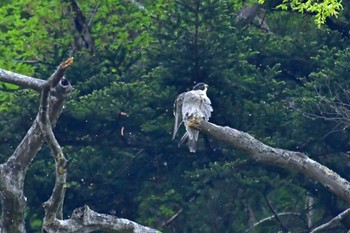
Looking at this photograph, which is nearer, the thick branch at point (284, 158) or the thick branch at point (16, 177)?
the thick branch at point (16, 177)

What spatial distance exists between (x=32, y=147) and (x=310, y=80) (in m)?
8.60

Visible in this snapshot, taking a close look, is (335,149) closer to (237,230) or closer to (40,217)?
(237,230)

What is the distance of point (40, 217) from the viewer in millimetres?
17922

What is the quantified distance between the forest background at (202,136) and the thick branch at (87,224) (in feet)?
20.4

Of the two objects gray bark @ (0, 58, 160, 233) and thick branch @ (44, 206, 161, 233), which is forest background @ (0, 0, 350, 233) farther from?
thick branch @ (44, 206, 161, 233)

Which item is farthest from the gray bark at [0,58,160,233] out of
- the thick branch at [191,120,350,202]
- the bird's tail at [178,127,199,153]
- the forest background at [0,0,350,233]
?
the forest background at [0,0,350,233]

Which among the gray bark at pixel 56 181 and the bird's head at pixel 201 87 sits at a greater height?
the gray bark at pixel 56 181

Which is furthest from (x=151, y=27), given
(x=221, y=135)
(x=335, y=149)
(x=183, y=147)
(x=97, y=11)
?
(x=221, y=135)

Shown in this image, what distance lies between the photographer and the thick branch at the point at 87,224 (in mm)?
10828

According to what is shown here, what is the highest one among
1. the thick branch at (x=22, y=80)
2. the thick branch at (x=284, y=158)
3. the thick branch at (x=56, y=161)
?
the thick branch at (x=22, y=80)

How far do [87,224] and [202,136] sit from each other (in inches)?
285

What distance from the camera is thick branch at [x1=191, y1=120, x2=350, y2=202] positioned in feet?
40.4

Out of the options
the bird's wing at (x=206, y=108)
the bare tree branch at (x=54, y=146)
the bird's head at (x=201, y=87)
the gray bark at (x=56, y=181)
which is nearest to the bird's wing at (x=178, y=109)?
the bird's head at (x=201, y=87)

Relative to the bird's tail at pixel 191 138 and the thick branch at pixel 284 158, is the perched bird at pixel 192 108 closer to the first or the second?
the bird's tail at pixel 191 138
